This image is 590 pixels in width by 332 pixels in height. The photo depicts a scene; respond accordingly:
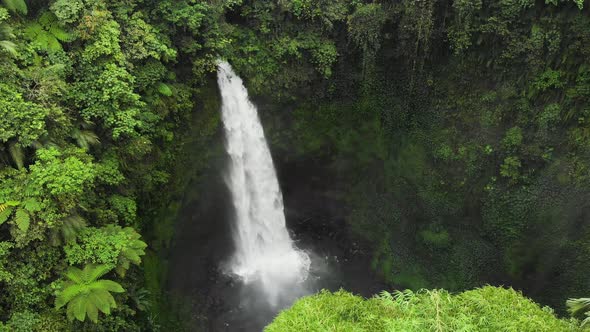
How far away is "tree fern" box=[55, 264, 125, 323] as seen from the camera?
25.6ft

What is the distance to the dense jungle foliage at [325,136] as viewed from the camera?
789 cm

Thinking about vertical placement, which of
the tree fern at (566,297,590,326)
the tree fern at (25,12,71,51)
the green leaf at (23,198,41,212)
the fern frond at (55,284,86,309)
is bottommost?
the fern frond at (55,284,86,309)

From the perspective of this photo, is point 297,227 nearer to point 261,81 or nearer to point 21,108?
point 261,81

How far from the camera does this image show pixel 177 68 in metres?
12.5

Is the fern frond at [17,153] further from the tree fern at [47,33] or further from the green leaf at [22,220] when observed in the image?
the tree fern at [47,33]

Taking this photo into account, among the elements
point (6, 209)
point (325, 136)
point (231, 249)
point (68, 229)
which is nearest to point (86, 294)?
point (68, 229)

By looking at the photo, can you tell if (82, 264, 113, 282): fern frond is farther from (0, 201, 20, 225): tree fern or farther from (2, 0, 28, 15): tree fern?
(2, 0, 28, 15): tree fern

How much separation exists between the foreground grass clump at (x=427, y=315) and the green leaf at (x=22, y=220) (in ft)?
16.7

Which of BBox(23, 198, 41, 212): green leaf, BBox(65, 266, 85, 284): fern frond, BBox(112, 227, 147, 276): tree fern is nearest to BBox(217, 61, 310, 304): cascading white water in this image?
BBox(112, 227, 147, 276): tree fern

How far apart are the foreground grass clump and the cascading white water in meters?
8.32

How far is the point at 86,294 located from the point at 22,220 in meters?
1.94

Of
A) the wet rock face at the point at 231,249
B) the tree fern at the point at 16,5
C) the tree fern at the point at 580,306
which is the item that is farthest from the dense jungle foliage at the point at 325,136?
the tree fern at the point at 580,306

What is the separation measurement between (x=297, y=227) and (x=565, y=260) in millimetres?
9551

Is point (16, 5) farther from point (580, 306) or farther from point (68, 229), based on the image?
point (580, 306)
